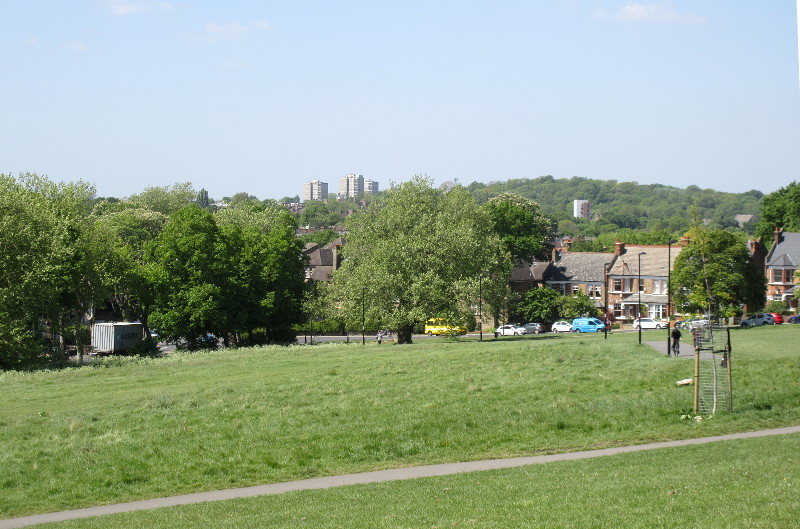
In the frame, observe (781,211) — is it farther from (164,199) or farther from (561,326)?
(164,199)

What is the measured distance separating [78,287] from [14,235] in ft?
20.6

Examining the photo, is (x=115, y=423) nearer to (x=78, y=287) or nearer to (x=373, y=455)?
(x=373, y=455)

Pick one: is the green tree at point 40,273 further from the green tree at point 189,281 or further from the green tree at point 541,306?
the green tree at point 541,306

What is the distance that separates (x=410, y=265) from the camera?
6294cm

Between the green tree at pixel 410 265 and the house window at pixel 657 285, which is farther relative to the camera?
the house window at pixel 657 285

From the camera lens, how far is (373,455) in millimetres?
22922

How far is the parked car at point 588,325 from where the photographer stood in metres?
80.3

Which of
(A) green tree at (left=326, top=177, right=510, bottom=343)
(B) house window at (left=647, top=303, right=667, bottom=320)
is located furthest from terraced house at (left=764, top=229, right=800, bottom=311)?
(A) green tree at (left=326, top=177, right=510, bottom=343)

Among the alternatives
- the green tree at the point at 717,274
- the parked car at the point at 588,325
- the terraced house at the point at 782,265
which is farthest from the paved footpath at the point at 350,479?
the terraced house at the point at 782,265

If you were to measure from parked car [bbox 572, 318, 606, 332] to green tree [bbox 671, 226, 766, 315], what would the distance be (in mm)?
8668

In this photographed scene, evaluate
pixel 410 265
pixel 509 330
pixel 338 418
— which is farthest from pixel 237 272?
pixel 338 418

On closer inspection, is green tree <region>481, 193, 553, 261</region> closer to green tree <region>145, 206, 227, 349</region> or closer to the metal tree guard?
green tree <region>145, 206, 227, 349</region>

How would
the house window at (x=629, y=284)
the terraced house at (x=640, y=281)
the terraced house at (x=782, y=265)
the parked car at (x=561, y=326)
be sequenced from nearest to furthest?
1. the parked car at (x=561, y=326)
2. the terraced house at (x=640, y=281)
3. the house window at (x=629, y=284)
4. the terraced house at (x=782, y=265)

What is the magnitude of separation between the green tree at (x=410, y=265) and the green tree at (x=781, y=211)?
55555mm
